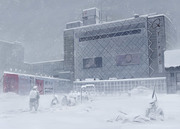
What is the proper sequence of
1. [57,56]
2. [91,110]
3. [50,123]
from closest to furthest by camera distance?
[50,123] < [91,110] < [57,56]

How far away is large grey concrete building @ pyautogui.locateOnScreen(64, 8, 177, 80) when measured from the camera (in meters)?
53.0

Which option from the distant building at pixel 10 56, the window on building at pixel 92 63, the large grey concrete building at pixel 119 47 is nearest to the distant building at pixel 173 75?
the large grey concrete building at pixel 119 47

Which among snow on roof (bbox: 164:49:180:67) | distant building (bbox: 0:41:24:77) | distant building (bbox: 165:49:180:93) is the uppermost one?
distant building (bbox: 0:41:24:77)

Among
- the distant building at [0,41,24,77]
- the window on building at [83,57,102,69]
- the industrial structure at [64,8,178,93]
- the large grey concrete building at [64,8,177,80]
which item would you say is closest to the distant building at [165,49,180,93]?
the industrial structure at [64,8,178,93]

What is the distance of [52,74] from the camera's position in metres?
70.2

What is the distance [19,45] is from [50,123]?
7152 centimetres

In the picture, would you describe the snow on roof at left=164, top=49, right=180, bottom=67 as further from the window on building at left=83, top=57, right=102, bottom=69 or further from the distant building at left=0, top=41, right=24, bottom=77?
the distant building at left=0, top=41, right=24, bottom=77

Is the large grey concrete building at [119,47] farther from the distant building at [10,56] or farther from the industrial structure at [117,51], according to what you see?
the distant building at [10,56]

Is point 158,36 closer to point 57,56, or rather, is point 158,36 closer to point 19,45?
point 19,45

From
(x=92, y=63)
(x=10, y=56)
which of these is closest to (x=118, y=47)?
(x=92, y=63)

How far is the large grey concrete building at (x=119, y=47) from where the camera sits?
2087 inches

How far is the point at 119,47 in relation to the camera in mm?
56469

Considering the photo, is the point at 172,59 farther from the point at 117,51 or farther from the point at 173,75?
the point at 117,51

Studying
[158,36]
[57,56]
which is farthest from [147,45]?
[57,56]
